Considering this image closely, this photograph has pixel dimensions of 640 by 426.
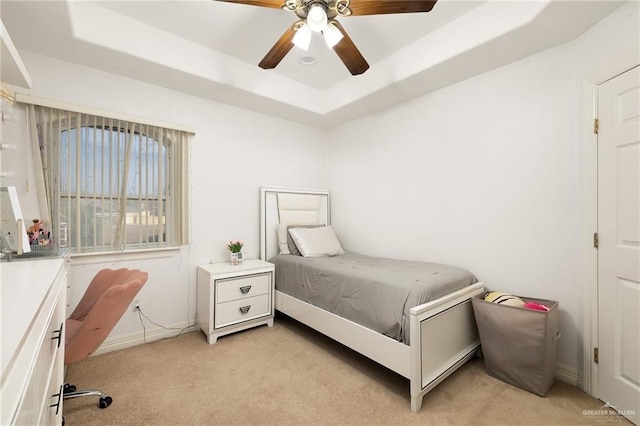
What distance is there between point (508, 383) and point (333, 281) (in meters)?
1.43

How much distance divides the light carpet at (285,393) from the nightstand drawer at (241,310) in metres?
0.26

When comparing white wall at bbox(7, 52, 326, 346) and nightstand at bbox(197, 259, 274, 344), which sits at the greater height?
white wall at bbox(7, 52, 326, 346)

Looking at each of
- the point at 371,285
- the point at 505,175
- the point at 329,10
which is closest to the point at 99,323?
the point at 371,285

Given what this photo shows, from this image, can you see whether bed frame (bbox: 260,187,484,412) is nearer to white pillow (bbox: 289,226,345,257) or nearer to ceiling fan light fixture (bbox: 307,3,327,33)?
white pillow (bbox: 289,226,345,257)

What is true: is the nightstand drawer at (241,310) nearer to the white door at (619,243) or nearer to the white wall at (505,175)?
the white wall at (505,175)

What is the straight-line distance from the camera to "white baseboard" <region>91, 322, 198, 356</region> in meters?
2.45

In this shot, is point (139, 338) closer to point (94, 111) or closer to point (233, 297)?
point (233, 297)

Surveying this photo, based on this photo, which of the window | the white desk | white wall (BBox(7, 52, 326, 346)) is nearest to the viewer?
the white desk

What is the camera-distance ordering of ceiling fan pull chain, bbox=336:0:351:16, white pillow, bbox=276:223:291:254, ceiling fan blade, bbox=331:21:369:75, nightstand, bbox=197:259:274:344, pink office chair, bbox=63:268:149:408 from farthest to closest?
white pillow, bbox=276:223:291:254, nightstand, bbox=197:259:274:344, ceiling fan blade, bbox=331:21:369:75, ceiling fan pull chain, bbox=336:0:351:16, pink office chair, bbox=63:268:149:408

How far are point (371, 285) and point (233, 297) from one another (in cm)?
141

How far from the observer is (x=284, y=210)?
3.57 metres

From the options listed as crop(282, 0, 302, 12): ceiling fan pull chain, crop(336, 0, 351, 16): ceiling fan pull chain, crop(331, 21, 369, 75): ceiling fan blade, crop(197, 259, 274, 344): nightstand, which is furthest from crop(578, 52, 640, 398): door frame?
crop(197, 259, 274, 344): nightstand

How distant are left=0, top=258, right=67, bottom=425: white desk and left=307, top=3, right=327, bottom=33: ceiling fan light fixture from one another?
6.01ft

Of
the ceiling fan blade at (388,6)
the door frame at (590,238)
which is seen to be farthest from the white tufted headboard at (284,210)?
the door frame at (590,238)
